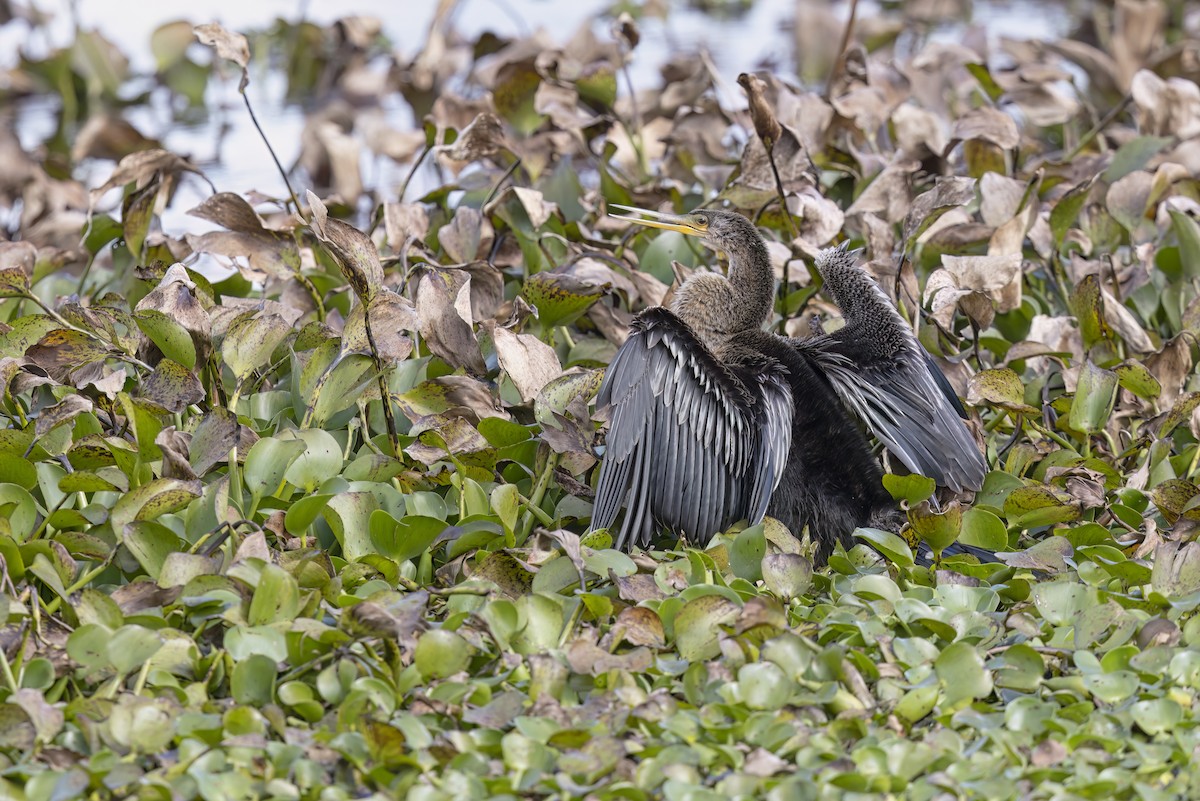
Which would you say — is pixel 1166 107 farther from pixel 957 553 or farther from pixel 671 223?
pixel 957 553

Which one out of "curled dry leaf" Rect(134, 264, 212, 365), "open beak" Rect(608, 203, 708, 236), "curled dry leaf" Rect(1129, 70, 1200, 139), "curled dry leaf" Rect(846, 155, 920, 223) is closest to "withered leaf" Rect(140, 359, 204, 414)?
"curled dry leaf" Rect(134, 264, 212, 365)

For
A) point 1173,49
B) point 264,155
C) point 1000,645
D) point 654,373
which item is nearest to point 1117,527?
point 1000,645

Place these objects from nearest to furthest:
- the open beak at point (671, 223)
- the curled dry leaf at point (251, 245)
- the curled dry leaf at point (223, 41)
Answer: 1. the curled dry leaf at point (223, 41)
2. the open beak at point (671, 223)
3. the curled dry leaf at point (251, 245)

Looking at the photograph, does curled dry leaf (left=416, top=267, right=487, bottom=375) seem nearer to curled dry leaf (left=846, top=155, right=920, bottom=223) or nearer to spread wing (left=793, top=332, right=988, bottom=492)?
spread wing (left=793, top=332, right=988, bottom=492)

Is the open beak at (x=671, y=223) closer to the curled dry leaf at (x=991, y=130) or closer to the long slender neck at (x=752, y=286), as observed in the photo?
the long slender neck at (x=752, y=286)

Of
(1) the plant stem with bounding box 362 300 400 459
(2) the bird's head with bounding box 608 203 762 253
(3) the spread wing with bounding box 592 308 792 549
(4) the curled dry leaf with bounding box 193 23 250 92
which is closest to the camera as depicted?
(3) the spread wing with bounding box 592 308 792 549

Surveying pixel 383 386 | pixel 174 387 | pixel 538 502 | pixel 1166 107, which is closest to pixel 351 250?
pixel 383 386

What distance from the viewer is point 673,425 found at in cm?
341

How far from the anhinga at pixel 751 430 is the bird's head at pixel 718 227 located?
33 centimetres

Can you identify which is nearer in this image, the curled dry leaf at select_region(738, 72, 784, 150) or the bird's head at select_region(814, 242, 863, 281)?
the bird's head at select_region(814, 242, 863, 281)

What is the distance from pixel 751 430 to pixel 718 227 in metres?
0.80

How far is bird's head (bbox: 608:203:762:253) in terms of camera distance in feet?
12.8

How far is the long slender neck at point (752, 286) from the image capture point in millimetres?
3854

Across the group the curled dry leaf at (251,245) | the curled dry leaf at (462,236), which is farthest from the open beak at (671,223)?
the curled dry leaf at (251,245)
